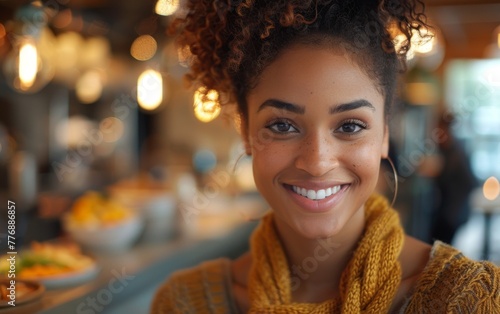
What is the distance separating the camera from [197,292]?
137 centimetres

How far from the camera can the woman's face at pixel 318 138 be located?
1.06m

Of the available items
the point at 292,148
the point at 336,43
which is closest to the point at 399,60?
the point at 336,43

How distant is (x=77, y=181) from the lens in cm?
677

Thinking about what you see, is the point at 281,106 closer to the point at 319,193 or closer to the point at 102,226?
the point at 319,193

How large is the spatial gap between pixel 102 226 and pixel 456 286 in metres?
1.80

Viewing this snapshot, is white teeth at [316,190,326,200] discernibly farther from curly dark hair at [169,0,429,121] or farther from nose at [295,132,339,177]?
curly dark hair at [169,0,429,121]

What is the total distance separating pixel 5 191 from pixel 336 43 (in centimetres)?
585

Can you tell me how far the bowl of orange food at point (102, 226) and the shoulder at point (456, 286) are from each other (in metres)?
1.67

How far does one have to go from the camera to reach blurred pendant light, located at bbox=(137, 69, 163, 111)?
3.80 m

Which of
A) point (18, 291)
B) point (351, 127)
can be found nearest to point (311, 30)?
point (351, 127)

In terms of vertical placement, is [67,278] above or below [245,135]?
below

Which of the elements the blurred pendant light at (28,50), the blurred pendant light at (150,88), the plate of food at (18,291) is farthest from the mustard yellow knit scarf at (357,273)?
the blurred pendant light at (150,88)

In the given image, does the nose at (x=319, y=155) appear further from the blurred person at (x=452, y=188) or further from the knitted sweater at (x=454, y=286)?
the blurred person at (x=452, y=188)

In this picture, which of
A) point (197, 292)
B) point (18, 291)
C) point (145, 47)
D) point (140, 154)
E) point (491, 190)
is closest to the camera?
point (197, 292)
